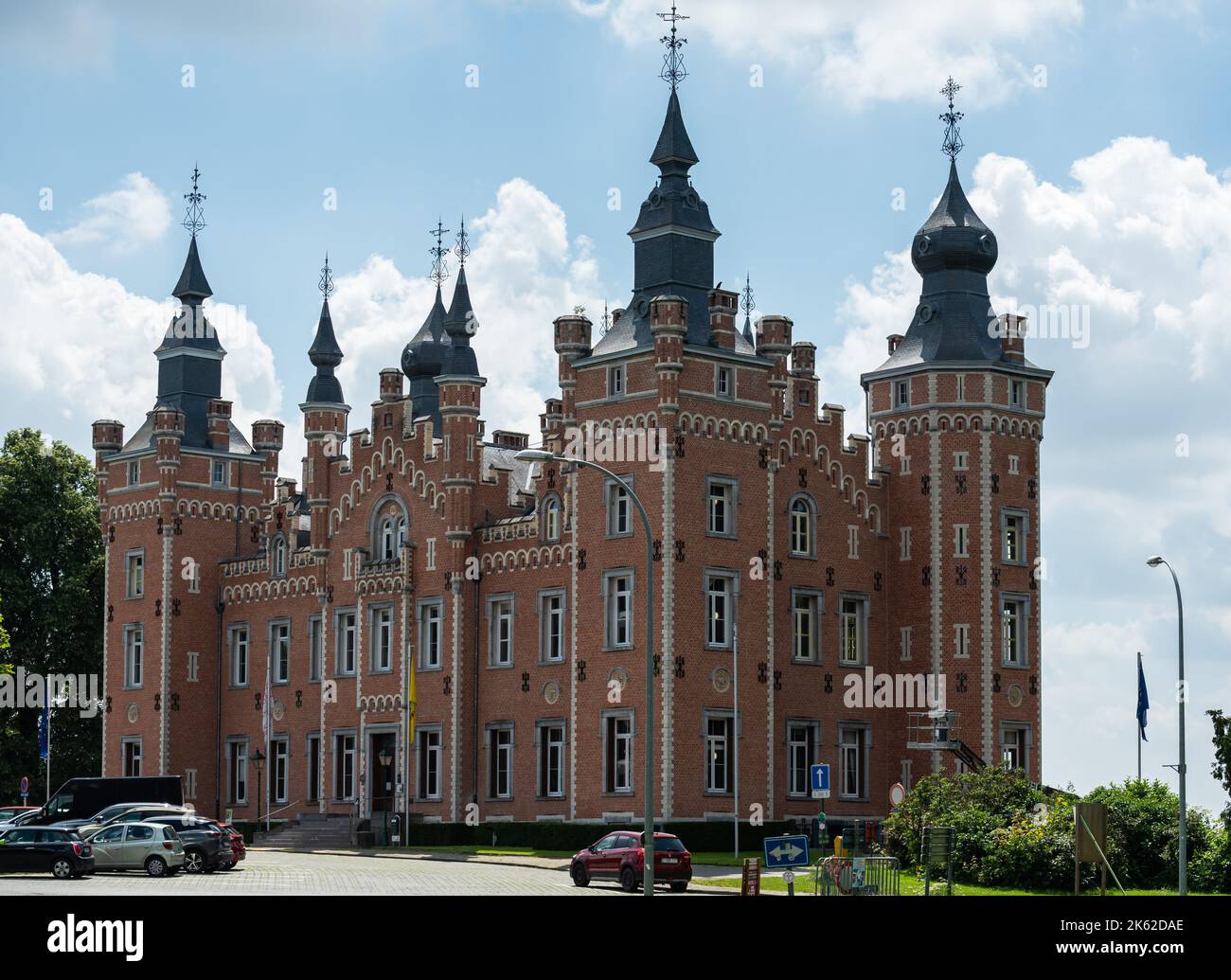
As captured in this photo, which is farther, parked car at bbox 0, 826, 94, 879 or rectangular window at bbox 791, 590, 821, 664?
rectangular window at bbox 791, 590, 821, 664

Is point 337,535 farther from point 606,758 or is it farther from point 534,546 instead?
point 606,758

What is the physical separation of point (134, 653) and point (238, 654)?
4.79 meters

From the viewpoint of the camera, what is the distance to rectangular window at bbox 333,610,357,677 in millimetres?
74750

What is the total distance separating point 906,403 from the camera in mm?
68312

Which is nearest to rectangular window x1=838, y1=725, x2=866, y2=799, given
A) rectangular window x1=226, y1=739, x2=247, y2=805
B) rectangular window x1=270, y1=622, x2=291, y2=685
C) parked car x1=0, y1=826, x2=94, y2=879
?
rectangular window x1=270, y1=622, x2=291, y2=685

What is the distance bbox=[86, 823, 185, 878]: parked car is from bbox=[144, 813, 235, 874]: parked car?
0.53 meters

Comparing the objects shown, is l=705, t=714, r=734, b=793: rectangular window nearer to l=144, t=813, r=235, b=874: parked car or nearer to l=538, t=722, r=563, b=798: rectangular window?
l=538, t=722, r=563, b=798: rectangular window

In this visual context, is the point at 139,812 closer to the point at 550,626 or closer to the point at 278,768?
the point at 550,626

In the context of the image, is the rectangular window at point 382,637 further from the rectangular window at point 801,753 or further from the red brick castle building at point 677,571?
the rectangular window at point 801,753

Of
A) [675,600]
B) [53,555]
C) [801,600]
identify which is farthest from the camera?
[53,555]

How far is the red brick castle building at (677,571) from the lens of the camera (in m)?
62.7

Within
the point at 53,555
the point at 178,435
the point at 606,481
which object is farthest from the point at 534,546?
the point at 53,555

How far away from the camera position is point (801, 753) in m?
66.1
